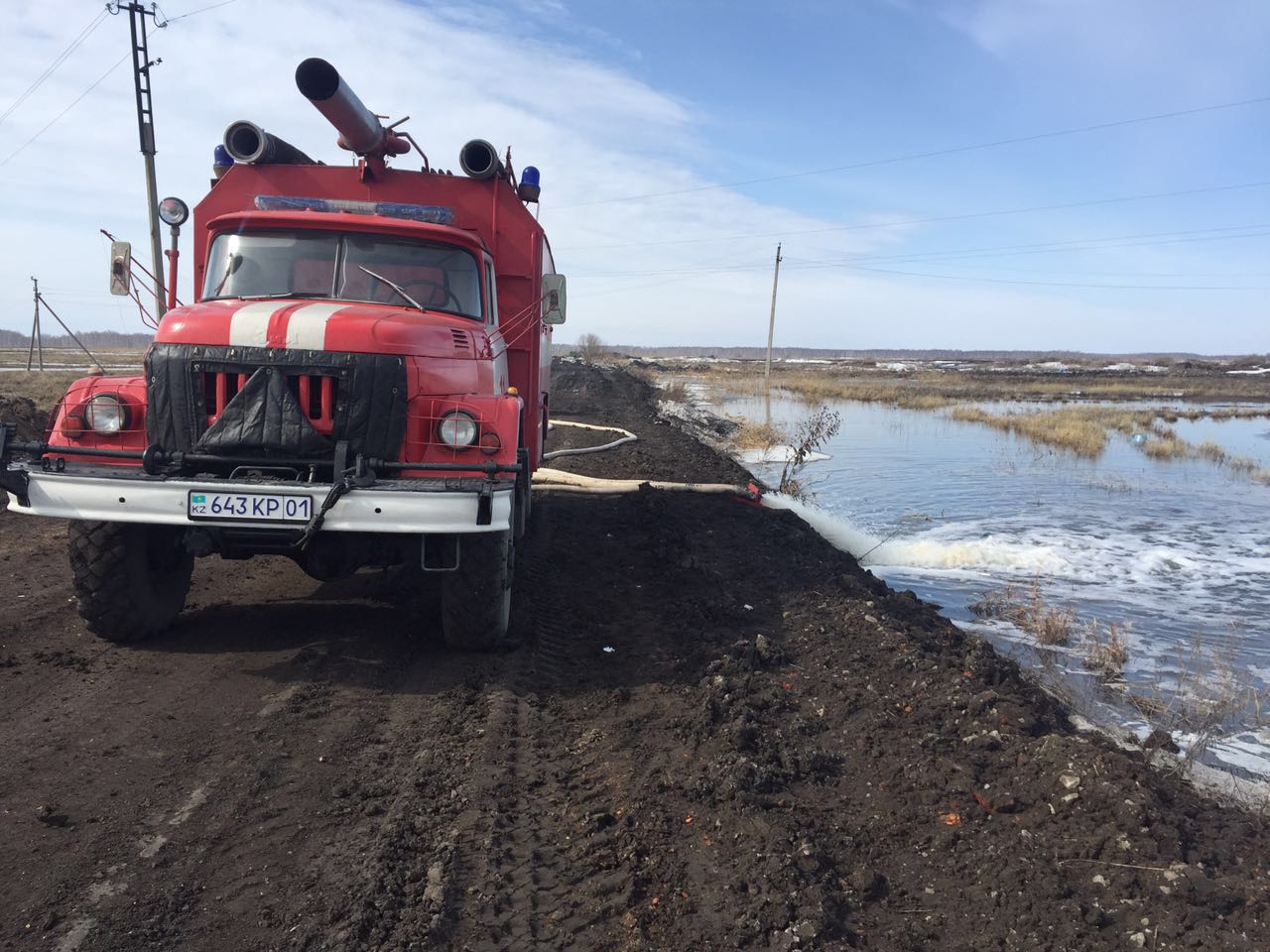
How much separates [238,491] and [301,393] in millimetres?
722

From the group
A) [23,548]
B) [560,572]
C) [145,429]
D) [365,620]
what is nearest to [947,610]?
[560,572]

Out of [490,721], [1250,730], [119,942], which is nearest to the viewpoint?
[119,942]

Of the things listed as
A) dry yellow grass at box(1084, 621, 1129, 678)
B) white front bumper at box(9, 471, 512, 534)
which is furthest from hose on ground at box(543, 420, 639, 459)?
white front bumper at box(9, 471, 512, 534)

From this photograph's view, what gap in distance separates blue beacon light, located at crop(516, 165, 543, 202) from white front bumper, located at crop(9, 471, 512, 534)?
402 centimetres

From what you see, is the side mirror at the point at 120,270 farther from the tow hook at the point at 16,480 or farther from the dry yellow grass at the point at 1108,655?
the dry yellow grass at the point at 1108,655

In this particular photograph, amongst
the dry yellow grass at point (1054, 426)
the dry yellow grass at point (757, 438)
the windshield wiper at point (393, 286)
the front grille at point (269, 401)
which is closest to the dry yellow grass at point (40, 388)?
the dry yellow grass at point (757, 438)

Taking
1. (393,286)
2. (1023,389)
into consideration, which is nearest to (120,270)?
(393,286)

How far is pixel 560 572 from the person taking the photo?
7.91 meters

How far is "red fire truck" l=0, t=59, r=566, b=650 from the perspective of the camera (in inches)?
186

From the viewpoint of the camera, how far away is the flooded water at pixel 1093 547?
292 inches

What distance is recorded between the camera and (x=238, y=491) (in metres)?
4.70

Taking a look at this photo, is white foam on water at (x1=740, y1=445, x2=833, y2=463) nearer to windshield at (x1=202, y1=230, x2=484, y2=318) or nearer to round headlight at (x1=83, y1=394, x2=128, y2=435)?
windshield at (x1=202, y1=230, x2=484, y2=318)

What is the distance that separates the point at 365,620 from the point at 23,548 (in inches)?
166

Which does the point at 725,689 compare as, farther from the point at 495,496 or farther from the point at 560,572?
the point at 560,572
